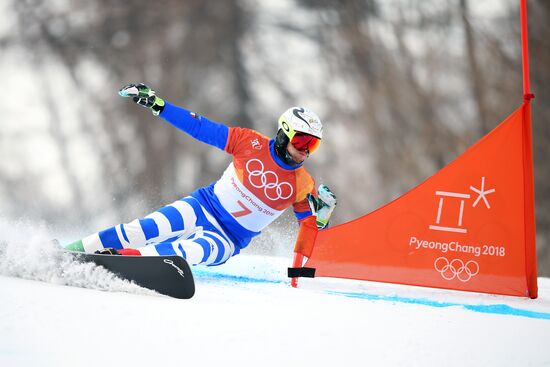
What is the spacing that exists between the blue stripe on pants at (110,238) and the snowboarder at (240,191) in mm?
92

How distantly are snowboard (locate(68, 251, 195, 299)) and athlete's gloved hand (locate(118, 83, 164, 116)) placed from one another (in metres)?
1.01

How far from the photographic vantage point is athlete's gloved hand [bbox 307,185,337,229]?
11.2ft

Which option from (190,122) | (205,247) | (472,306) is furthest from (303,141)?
(472,306)

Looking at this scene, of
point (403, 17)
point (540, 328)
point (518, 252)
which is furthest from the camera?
point (403, 17)

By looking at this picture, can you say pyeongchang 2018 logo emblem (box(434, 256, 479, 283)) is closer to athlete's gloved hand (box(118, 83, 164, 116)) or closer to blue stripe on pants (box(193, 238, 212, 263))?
blue stripe on pants (box(193, 238, 212, 263))

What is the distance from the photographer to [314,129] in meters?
3.37

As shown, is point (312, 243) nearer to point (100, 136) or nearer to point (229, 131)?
point (229, 131)

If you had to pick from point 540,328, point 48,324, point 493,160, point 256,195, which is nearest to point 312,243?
point 256,195

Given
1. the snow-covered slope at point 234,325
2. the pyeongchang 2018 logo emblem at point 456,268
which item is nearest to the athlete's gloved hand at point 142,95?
the snow-covered slope at point 234,325

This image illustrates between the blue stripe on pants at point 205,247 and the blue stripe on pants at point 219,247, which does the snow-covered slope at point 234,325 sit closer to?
the blue stripe on pants at point 205,247

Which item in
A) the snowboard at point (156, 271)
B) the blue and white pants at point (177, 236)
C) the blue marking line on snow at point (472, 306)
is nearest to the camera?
the snowboard at point (156, 271)

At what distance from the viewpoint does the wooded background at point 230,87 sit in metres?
9.41

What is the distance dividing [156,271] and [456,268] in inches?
61.0

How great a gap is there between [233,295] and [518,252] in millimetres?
1483
